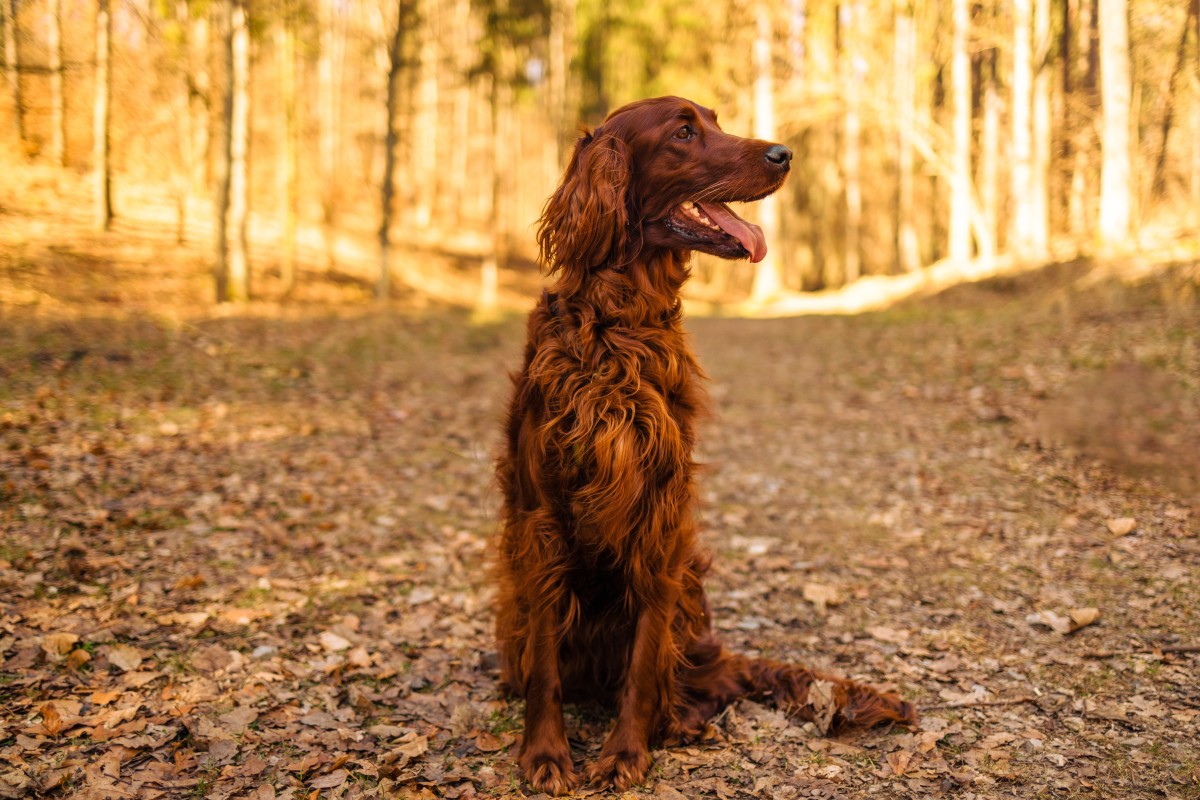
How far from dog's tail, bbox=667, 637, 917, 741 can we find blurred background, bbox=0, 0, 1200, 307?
7.08ft

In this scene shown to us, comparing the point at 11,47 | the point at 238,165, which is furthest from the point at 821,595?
the point at 238,165

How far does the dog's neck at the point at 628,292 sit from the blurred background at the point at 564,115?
0.70 metres

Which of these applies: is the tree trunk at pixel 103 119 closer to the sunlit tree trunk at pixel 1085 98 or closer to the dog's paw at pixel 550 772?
the dog's paw at pixel 550 772

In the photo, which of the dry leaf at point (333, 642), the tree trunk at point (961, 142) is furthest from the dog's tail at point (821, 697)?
the tree trunk at point (961, 142)

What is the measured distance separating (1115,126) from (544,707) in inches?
446

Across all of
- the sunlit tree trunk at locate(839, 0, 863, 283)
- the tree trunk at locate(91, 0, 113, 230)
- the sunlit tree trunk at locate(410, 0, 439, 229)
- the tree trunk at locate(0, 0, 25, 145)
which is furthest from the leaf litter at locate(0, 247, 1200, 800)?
the sunlit tree trunk at locate(410, 0, 439, 229)

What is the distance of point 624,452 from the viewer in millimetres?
2494

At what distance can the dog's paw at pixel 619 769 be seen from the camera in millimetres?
2568

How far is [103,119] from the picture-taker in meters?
12.6

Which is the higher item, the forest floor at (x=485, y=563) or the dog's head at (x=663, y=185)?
the dog's head at (x=663, y=185)

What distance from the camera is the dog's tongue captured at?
2730 mm

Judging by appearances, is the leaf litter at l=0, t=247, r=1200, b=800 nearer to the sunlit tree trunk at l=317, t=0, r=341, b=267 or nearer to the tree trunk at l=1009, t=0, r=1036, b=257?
the tree trunk at l=1009, t=0, r=1036, b=257

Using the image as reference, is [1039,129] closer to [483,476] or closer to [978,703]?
[483,476]

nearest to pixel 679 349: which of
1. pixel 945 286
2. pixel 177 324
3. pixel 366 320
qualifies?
pixel 177 324
